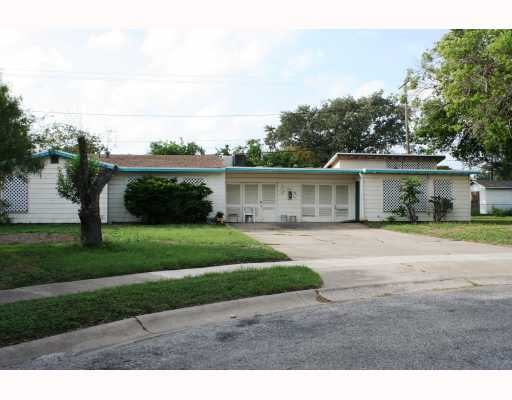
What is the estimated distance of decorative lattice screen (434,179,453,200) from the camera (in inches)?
909

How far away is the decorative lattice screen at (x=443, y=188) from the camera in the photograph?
23078 mm

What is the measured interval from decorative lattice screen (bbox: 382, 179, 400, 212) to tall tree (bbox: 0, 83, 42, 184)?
17.2 metres

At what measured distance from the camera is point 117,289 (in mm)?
6305

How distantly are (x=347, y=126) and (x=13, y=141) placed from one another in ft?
140

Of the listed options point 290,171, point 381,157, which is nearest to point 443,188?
point 381,157

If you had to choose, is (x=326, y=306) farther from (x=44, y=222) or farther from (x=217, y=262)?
(x=44, y=222)

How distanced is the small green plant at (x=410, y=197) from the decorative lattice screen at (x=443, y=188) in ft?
4.77

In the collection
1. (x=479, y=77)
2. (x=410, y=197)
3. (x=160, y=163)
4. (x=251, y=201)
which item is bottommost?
(x=251, y=201)

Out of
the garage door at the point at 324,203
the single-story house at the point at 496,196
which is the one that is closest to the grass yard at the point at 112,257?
the garage door at the point at 324,203

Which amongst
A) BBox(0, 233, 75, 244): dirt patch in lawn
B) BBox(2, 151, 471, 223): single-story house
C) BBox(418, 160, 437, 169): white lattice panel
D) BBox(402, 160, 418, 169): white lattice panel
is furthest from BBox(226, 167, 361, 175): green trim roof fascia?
BBox(0, 233, 75, 244): dirt patch in lawn

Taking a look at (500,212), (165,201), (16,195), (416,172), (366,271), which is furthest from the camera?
(500,212)

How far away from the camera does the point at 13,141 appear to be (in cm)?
909

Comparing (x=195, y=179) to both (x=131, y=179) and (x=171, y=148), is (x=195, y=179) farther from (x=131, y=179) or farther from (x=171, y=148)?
(x=171, y=148)
